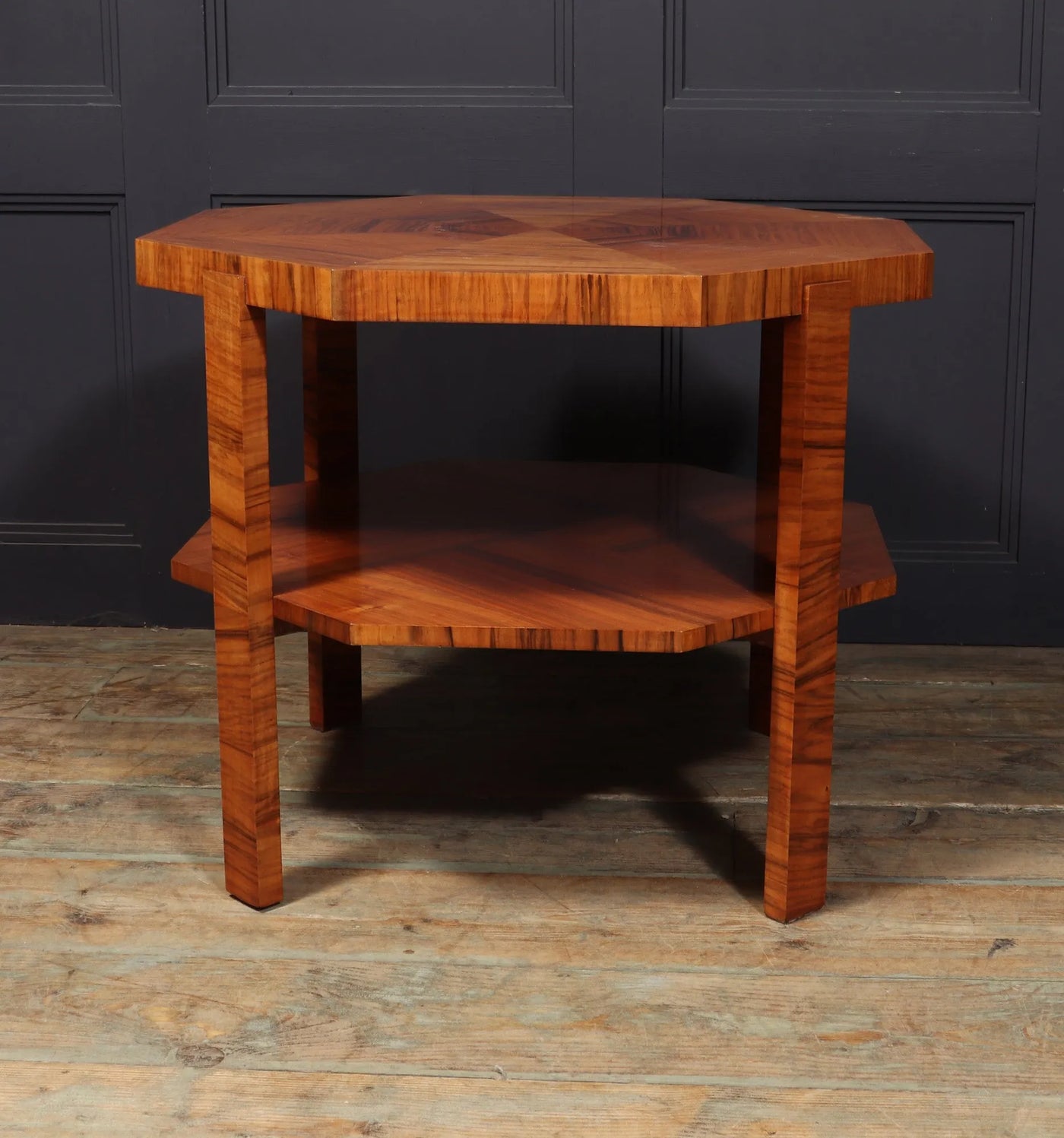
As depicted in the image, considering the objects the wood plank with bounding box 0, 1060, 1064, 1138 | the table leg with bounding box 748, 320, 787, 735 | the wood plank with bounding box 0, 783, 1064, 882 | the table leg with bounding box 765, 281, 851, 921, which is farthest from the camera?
the table leg with bounding box 748, 320, 787, 735

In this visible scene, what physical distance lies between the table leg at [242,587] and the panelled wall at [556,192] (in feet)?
3.37

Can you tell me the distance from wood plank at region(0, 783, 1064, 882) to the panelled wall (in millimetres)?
753

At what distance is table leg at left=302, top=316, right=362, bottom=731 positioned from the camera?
2.02 metres

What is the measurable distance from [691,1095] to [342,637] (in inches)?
21.5

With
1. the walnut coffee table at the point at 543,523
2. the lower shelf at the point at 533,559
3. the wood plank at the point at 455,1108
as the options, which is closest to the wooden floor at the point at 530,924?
the wood plank at the point at 455,1108

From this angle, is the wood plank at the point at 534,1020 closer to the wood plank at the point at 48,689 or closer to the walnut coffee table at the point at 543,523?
the walnut coffee table at the point at 543,523

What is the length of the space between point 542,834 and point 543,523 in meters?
0.39

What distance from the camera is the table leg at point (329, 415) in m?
2.02

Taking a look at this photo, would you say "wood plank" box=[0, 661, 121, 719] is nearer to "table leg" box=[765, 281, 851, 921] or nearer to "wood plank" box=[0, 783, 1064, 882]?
"wood plank" box=[0, 783, 1064, 882]

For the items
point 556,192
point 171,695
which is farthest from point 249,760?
point 556,192

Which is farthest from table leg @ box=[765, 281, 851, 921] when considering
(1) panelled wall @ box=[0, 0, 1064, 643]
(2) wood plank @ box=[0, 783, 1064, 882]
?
(1) panelled wall @ box=[0, 0, 1064, 643]

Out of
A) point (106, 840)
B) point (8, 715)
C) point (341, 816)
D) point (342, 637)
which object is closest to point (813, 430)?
point (342, 637)

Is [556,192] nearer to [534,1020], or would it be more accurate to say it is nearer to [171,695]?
[171,695]

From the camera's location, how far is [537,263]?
141 centimetres
